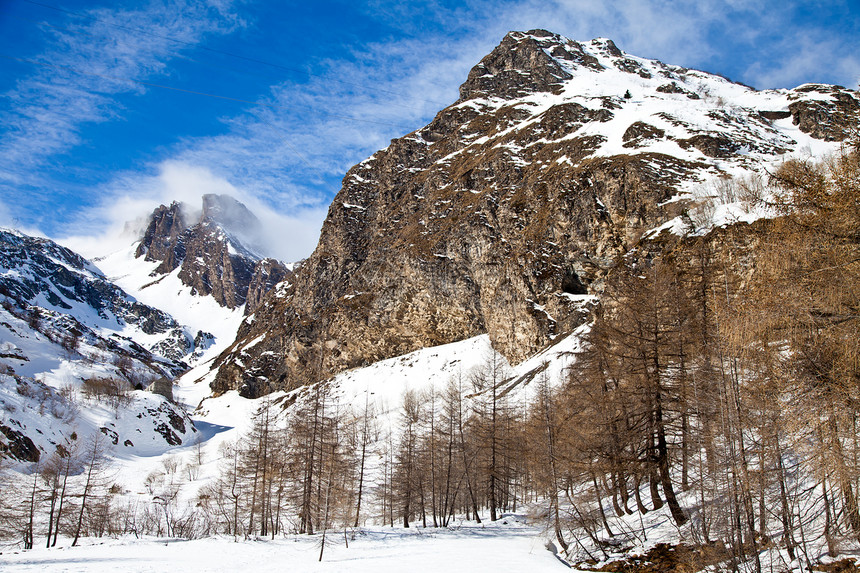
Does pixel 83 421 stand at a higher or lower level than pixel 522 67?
lower

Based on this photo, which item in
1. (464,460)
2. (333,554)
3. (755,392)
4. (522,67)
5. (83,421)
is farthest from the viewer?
(522,67)

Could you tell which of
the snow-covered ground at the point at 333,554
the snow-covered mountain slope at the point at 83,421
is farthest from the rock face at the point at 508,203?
the snow-covered mountain slope at the point at 83,421

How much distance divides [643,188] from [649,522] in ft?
242

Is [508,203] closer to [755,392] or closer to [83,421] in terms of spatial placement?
[83,421]

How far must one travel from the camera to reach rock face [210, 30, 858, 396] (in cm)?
8862

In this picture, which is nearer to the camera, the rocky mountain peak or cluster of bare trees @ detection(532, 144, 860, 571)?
cluster of bare trees @ detection(532, 144, 860, 571)

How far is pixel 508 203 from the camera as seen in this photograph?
348 ft

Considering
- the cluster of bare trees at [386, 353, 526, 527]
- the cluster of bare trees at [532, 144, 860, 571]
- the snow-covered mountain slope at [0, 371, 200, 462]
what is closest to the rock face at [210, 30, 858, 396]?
the cluster of bare trees at [386, 353, 526, 527]

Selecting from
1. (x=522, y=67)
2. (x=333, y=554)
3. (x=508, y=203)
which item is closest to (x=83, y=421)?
(x=333, y=554)

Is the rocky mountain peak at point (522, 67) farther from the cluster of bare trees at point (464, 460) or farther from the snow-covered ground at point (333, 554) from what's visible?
the snow-covered ground at point (333, 554)

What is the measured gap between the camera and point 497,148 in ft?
421

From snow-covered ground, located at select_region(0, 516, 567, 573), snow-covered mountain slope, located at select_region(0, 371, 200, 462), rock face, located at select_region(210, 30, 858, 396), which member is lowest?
snow-covered ground, located at select_region(0, 516, 567, 573)

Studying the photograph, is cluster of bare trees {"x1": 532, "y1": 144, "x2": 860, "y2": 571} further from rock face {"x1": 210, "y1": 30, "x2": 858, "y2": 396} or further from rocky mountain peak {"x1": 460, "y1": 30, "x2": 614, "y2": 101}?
rocky mountain peak {"x1": 460, "y1": 30, "x2": 614, "y2": 101}

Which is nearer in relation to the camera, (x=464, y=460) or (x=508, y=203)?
(x=464, y=460)
